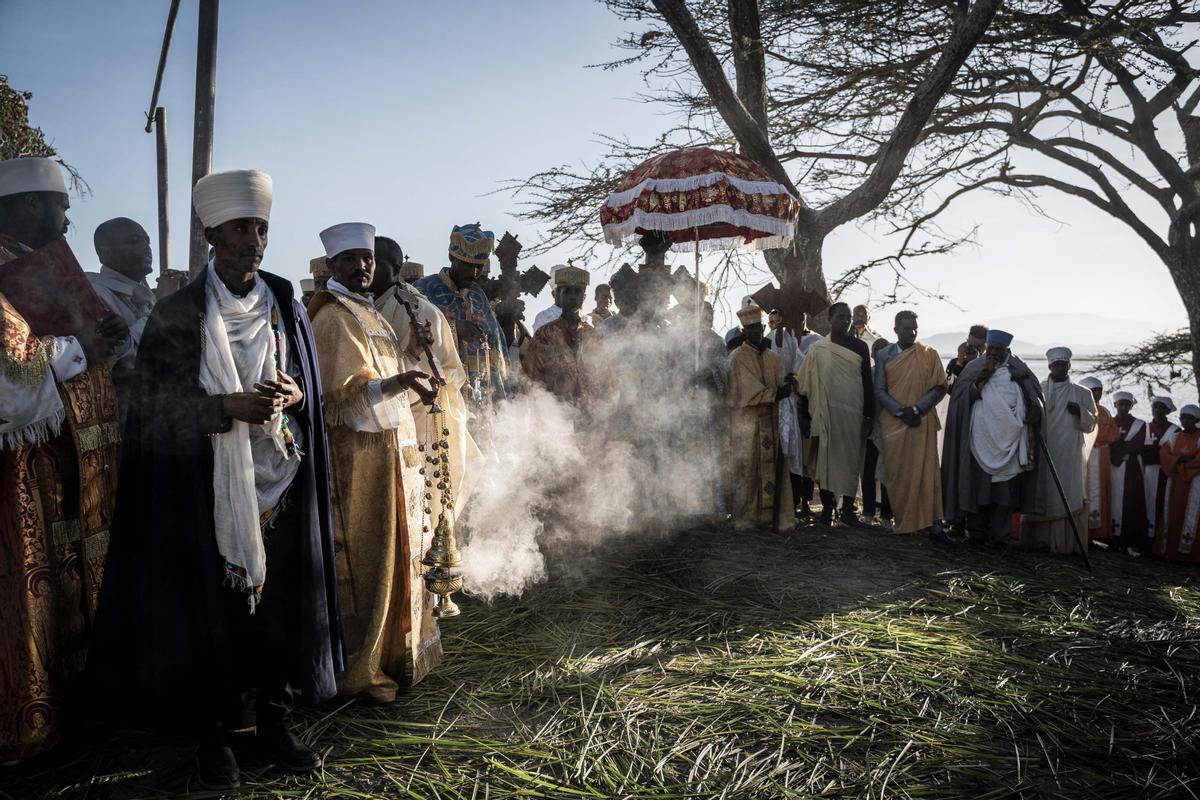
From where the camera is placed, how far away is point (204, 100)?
6.27 metres

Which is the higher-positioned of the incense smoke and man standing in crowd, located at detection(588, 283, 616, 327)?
man standing in crowd, located at detection(588, 283, 616, 327)

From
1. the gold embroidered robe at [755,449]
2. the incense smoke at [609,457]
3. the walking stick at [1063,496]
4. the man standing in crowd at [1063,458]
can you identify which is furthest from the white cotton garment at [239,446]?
the man standing in crowd at [1063,458]

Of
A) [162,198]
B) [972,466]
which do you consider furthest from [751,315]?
[162,198]

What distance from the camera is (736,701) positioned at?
358 cm

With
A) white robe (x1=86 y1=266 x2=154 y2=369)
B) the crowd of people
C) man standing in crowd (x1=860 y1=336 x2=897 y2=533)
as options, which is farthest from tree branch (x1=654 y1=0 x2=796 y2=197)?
white robe (x1=86 y1=266 x2=154 y2=369)

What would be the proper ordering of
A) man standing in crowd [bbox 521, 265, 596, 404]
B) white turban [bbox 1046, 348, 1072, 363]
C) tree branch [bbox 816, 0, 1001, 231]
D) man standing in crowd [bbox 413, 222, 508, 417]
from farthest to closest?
tree branch [bbox 816, 0, 1001, 231], white turban [bbox 1046, 348, 1072, 363], man standing in crowd [bbox 521, 265, 596, 404], man standing in crowd [bbox 413, 222, 508, 417]

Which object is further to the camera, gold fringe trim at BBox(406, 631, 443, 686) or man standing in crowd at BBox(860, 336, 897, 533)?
man standing in crowd at BBox(860, 336, 897, 533)

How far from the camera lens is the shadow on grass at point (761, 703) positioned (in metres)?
2.91

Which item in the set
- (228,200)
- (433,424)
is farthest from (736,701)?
(228,200)

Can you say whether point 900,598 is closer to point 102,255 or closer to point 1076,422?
point 1076,422

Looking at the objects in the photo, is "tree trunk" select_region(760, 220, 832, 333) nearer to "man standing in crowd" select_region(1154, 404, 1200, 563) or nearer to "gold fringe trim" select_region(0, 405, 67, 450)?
"man standing in crowd" select_region(1154, 404, 1200, 563)

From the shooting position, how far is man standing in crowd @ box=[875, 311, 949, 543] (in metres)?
7.68

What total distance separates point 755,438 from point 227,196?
19.1 ft

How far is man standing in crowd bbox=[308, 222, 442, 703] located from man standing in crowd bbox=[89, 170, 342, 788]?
1.91ft
